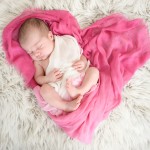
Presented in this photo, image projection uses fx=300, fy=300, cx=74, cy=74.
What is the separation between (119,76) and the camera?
1.16 meters

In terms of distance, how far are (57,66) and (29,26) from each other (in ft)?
0.63

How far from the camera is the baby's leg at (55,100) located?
112 centimetres

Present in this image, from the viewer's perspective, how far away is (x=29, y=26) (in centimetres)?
115

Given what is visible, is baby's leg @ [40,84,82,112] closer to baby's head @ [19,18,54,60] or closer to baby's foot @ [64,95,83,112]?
baby's foot @ [64,95,83,112]

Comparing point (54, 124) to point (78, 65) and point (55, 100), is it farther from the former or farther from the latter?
point (78, 65)

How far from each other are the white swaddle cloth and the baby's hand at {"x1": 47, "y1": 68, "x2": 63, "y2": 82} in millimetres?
14

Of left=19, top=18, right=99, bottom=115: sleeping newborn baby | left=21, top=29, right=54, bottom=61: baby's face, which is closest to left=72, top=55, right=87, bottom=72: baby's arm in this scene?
left=19, top=18, right=99, bottom=115: sleeping newborn baby

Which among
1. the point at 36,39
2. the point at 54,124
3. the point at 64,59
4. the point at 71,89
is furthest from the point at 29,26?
the point at 54,124

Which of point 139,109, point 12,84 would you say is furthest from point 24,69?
point 139,109

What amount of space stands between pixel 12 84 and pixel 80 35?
1.15 feet

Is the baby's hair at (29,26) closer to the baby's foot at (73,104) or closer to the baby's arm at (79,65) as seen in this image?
the baby's arm at (79,65)

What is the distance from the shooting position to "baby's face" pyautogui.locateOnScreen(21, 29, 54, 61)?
3.78ft

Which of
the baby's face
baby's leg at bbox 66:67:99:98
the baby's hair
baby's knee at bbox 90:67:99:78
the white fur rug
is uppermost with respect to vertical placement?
the baby's hair

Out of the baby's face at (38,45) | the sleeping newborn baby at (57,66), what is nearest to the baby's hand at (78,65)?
the sleeping newborn baby at (57,66)
